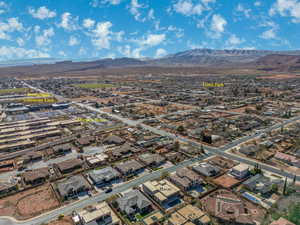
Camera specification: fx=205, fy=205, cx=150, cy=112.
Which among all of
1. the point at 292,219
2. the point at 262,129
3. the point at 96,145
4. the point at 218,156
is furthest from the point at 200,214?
the point at 262,129

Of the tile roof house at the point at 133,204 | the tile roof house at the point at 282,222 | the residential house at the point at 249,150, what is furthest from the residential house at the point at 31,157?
the residential house at the point at 249,150

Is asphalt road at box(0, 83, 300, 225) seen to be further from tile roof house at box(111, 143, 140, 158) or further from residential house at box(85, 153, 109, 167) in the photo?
tile roof house at box(111, 143, 140, 158)

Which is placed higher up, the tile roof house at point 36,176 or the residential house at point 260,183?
the residential house at point 260,183

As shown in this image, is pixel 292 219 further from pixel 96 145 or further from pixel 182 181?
pixel 96 145

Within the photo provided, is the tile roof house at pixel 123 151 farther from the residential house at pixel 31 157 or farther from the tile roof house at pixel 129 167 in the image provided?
the residential house at pixel 31 157

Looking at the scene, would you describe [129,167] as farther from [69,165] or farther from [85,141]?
[85,141]

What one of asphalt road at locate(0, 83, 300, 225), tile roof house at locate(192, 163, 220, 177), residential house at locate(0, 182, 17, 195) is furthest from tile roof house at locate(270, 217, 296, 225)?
residential house at locate(0, 182, 17, 195)

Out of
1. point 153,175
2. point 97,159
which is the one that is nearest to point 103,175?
point 97,159
